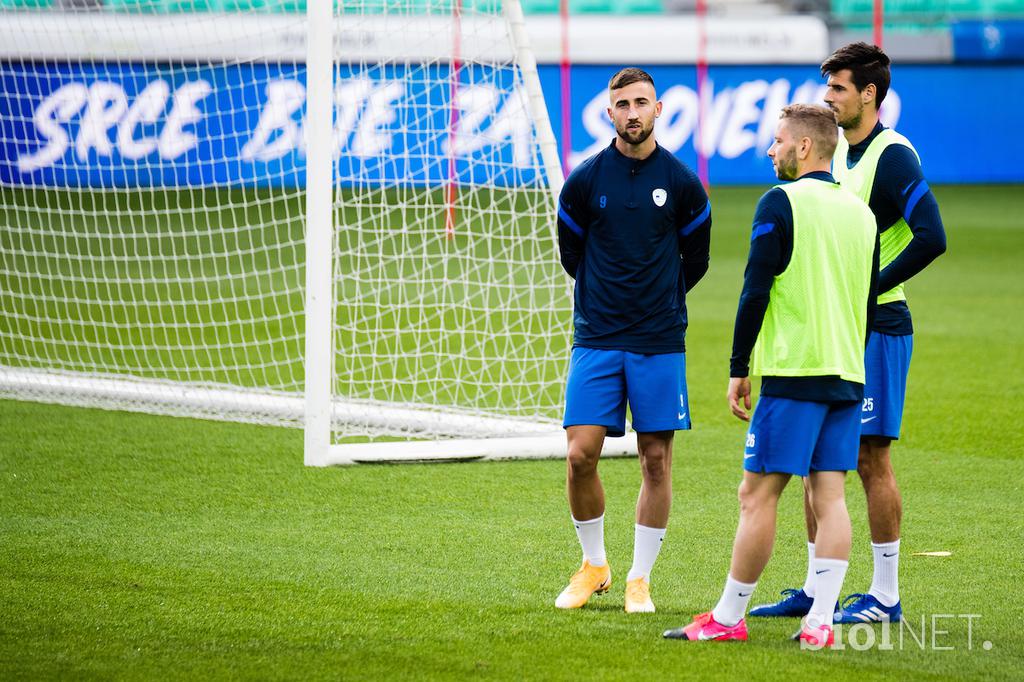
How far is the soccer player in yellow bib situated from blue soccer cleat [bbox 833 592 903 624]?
298mm

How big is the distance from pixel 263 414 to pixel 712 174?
1478 centimetres

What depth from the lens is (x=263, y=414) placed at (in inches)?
284

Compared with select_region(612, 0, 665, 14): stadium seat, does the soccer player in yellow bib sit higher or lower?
higher

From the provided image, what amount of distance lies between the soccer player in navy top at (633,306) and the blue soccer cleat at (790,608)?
345 millimetres

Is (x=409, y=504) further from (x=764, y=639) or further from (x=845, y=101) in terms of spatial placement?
(x=845, y=101)

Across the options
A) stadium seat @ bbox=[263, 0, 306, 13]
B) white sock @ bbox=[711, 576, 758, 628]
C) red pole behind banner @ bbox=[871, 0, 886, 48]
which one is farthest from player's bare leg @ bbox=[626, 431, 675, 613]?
red pole behind banner @ bbox=[871, 0, 886, 48]

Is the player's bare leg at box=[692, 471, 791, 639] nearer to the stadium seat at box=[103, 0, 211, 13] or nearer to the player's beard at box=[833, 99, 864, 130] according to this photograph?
the player's beard at box=[833, 99, 864, 130]

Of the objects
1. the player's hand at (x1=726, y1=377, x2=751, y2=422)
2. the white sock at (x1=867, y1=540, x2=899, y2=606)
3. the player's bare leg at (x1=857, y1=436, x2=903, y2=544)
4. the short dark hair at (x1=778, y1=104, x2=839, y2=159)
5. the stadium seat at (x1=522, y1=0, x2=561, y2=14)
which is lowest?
the white sock at (x1=867, y1=540, x2=899, y2=606)

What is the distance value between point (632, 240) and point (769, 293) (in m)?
0.60

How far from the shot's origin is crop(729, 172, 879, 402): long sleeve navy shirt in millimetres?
3617

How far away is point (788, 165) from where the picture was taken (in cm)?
371

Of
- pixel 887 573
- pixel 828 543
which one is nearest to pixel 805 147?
pixel 828 543

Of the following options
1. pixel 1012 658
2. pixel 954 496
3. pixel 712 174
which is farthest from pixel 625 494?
pixel 712 174

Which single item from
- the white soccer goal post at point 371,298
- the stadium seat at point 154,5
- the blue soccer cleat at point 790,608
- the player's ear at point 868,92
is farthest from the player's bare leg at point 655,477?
the stadium seat at point 154,5
